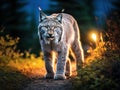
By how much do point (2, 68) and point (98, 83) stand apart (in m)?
3.36

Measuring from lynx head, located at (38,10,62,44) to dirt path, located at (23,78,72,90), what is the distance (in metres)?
0.98

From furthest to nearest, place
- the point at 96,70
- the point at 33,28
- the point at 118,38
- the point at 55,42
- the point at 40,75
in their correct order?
the point at 33,28 → the point at 40,75 → the point at 55,42 → the point at 118,38 → the point at 96,70

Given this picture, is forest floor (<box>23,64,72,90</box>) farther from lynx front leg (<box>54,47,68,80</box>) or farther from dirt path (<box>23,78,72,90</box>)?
lynx front leg (<box>54,47,68,80</box>)

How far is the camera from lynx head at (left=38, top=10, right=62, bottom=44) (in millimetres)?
10602

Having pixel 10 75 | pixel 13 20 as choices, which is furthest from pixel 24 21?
pixel 10 75

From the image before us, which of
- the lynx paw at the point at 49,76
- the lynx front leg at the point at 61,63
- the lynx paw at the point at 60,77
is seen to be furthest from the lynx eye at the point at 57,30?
the lynx paw at the point at 49,76

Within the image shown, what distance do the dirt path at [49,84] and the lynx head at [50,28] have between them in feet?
3.23

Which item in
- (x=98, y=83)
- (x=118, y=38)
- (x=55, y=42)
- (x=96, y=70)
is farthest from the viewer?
(x=55, y=42)

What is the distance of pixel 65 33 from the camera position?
1155 centimetres

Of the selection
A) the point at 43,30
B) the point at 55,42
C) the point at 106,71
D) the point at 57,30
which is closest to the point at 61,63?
the point at 55,42

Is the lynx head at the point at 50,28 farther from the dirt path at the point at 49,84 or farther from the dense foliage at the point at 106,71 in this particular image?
the dense foliage at the point at 106,71

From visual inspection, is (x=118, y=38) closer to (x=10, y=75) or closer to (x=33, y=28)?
(x=10, y=75)

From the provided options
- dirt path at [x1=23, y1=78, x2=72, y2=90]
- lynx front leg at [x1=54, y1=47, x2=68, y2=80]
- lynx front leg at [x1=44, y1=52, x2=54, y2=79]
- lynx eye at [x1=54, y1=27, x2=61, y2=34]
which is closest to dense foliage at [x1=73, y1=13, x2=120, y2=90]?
dirt path at [x1=23, y1=78, x2=72, y2=90]

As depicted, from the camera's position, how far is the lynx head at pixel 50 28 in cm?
1060
